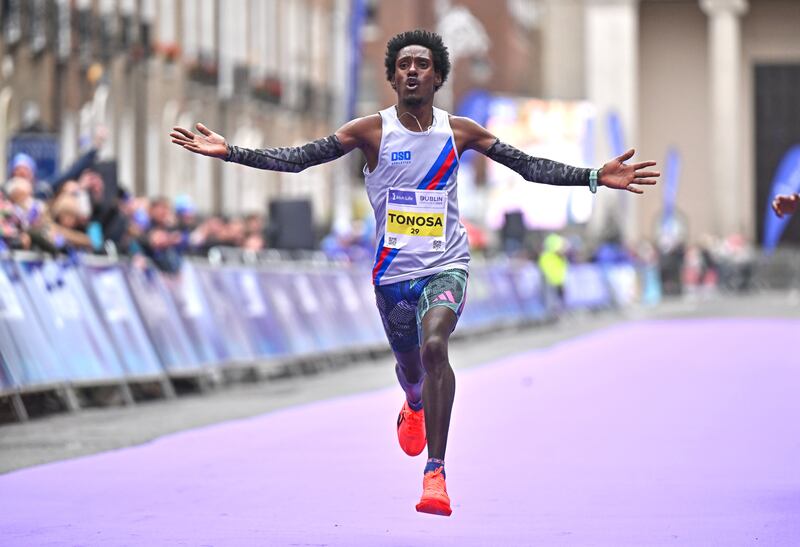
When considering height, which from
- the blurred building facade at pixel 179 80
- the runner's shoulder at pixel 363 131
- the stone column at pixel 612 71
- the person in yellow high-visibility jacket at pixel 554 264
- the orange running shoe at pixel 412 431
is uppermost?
the stone column at pixel 612 71

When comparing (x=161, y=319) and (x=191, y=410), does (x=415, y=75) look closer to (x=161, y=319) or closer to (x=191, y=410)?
(x=191, y=410)

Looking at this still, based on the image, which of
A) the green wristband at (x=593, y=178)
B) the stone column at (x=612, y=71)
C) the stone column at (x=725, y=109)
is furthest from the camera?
the stone column at (x=725, y=109)

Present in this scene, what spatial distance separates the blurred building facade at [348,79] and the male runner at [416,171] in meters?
20.7

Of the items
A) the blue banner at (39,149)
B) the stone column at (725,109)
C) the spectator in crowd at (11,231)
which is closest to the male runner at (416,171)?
the spectator in crowd at (11,231)

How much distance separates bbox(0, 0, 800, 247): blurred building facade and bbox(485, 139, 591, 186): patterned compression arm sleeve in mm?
20664

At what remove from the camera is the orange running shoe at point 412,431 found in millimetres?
10156

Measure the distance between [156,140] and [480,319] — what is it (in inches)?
420

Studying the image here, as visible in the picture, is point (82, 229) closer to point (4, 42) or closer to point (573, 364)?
point (573, 364)

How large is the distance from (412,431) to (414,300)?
918mm

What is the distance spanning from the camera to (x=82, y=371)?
16.4 m

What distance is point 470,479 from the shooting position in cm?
1119

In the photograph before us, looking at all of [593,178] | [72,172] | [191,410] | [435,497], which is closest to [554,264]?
[72,172]

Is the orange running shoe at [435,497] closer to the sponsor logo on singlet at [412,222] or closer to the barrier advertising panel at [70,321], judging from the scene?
the sponsor logo on singlet at [412,222]

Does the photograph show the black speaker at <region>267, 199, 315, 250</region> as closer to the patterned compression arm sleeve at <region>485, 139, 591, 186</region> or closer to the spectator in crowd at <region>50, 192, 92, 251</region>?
the spectator in crowd at <region>50, 192, 92, 251</region>
